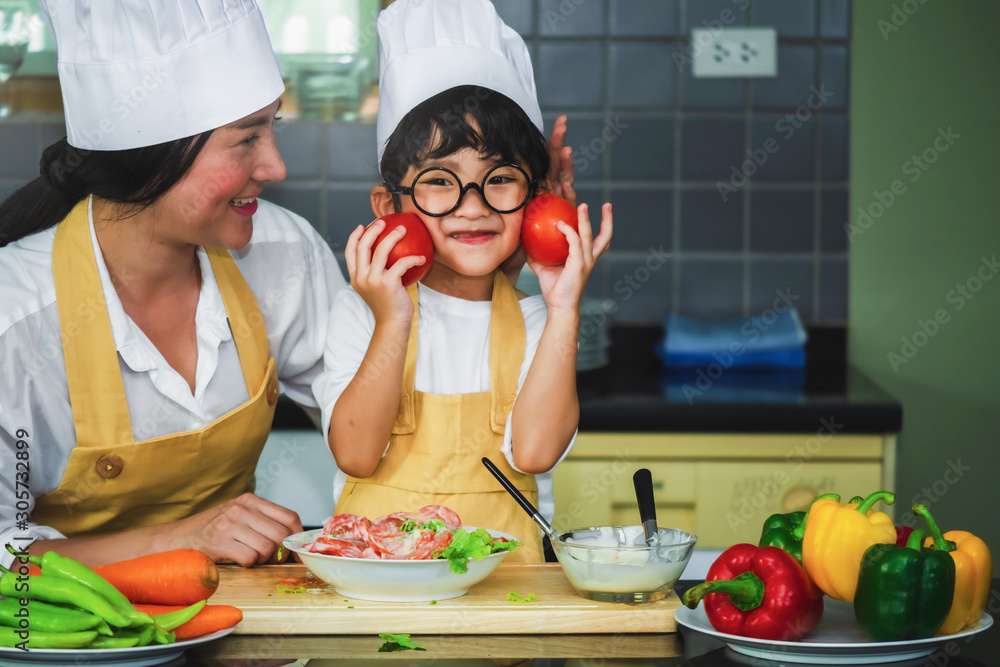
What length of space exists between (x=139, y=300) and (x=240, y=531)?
15.9 inches

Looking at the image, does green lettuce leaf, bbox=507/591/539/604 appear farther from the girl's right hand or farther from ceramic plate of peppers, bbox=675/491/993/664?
the girl's right hand

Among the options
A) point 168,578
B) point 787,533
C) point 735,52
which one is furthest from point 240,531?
point 735,52

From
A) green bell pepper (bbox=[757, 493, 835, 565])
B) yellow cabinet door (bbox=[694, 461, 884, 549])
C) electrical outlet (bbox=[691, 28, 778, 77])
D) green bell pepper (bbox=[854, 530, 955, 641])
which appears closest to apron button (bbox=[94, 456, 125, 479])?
green bell pepper (bbox=[757, 493, 835, 565])

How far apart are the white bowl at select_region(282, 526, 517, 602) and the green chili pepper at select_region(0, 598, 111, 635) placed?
0.71 ft

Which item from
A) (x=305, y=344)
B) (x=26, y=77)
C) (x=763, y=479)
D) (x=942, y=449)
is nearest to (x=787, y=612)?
(x=305, y=344)

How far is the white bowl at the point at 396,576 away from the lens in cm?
98

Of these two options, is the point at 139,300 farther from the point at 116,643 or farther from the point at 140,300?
the point at 116,643

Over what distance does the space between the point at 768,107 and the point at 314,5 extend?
120 cm

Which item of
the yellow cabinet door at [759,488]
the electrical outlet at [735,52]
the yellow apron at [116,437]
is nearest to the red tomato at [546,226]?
the yellow apron at [116,437]

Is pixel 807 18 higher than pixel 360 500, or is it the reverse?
pixel 807 18

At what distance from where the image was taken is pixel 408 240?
1.29 metres

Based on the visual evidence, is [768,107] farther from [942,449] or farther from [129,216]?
[129,216]

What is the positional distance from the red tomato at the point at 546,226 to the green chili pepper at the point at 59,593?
0.70 m

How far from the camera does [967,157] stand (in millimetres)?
2520
